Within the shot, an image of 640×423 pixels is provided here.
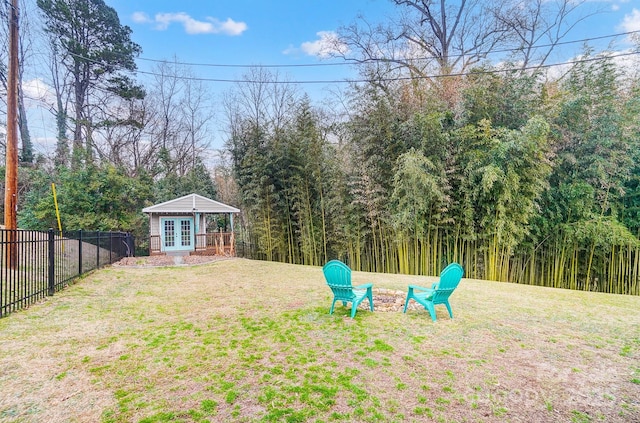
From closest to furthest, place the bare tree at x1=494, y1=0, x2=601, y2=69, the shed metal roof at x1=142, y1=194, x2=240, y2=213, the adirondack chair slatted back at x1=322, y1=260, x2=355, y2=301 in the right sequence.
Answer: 1. the adirondack chair slatted back at x1=322, y1=260, x2=355, y2=301
2. the bare tree at x1=494, y1=0, x2=601, y2=69
3. the shed metal roof at x1=142, y1=194, x2=240, y2=213

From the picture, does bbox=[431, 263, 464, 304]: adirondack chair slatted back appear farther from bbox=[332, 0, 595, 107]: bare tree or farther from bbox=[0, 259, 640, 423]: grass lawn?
bbox=[332, 0, 595, 107]: bare tree

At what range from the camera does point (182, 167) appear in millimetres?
17672

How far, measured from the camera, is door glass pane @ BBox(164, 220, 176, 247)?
39.8 ft

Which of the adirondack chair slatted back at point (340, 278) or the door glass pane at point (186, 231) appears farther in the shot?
the door glass pane at point (186, 231)

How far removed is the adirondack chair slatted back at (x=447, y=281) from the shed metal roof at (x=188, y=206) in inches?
395

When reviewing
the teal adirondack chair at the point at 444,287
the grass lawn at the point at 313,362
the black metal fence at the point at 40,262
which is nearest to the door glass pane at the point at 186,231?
the black metal fence at the point at 40,262

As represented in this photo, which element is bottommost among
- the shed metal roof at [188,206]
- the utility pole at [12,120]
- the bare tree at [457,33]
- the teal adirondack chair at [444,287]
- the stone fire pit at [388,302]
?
the stone fire pit at [388,302]

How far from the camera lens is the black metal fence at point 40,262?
397 cm

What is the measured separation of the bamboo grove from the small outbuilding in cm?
560

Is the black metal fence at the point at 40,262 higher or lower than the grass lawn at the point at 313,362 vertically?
higher

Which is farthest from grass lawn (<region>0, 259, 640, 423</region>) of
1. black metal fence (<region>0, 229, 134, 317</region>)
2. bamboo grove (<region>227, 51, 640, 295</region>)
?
bamboo grove (<region>227, 51, 640, 295</region>)

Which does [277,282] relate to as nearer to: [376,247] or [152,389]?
[376,247]

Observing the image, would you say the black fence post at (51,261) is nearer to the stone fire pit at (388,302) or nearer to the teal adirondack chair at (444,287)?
the stone fire pit at (388,302)

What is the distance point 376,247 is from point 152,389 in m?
6.67
